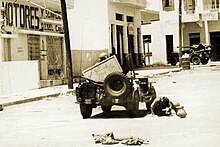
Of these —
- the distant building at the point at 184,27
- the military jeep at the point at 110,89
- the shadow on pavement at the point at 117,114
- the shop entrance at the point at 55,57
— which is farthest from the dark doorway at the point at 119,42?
the military jeep at the point at 110,89

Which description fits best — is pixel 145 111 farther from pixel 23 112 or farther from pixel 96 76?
pixel 23 112

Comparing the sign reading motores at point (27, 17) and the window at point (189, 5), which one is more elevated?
the window at point (189, 5)

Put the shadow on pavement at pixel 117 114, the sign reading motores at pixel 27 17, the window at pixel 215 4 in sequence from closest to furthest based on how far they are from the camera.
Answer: the shadow on pavement at pixel 117 114
the sign reading motores at pixel 27 17
the window at pixel 215 4

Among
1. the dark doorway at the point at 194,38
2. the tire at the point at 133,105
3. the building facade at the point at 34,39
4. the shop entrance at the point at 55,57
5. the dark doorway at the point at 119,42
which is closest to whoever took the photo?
the tire at the point at 133,105

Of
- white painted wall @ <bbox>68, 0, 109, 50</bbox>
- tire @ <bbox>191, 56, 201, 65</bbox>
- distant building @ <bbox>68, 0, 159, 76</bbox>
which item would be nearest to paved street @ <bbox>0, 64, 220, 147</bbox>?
distant building @ <bbox>68, 0, 159, 76</bbox>

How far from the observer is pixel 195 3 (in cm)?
5209

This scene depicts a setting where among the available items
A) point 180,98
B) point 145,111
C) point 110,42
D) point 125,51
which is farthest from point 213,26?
point 145,111

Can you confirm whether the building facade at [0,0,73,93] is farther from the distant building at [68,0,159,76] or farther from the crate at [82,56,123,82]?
the crate at [82,56,123,82]

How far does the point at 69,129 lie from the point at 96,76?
2.17 m

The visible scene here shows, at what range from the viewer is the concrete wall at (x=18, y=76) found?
21.0 m

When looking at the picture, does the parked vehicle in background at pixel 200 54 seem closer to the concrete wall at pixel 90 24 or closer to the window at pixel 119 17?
the window at pixel 119 17

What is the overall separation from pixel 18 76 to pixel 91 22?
1558 centimetres

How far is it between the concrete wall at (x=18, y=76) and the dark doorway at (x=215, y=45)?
1257 inches

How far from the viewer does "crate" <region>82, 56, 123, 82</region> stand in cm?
1260
